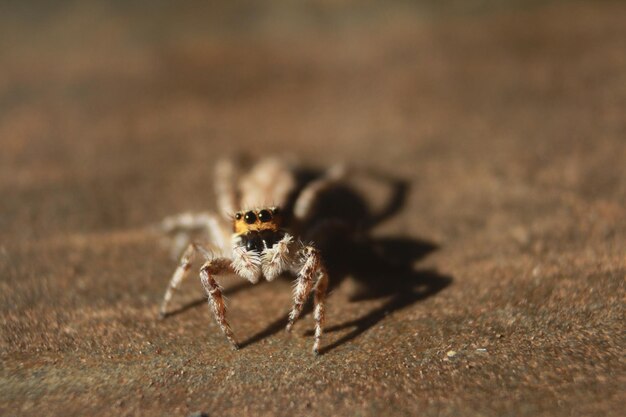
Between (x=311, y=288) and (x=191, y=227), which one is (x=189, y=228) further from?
(x=311, y=288)

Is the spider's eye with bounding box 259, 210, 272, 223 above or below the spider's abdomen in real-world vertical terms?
above

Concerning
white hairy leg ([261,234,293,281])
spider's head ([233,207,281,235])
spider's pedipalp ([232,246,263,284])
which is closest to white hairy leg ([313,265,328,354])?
white hairy leg ([261,234,293,281])

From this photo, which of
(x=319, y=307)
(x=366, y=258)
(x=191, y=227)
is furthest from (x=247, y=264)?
(x=191, y=227)

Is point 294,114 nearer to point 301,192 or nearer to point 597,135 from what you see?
point 301,192

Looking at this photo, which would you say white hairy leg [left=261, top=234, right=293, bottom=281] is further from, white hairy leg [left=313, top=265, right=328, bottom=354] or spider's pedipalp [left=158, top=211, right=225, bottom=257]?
spider's pedipalp [left=158, top=211, right=225, bottom=257]

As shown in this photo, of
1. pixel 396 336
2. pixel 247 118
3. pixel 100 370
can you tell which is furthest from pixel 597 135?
pixel 100 370

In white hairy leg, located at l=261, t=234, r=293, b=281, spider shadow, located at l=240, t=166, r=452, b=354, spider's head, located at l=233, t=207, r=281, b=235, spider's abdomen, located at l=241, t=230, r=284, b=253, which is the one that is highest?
spider's head, located at l=233, t=207, r=281, b=235
